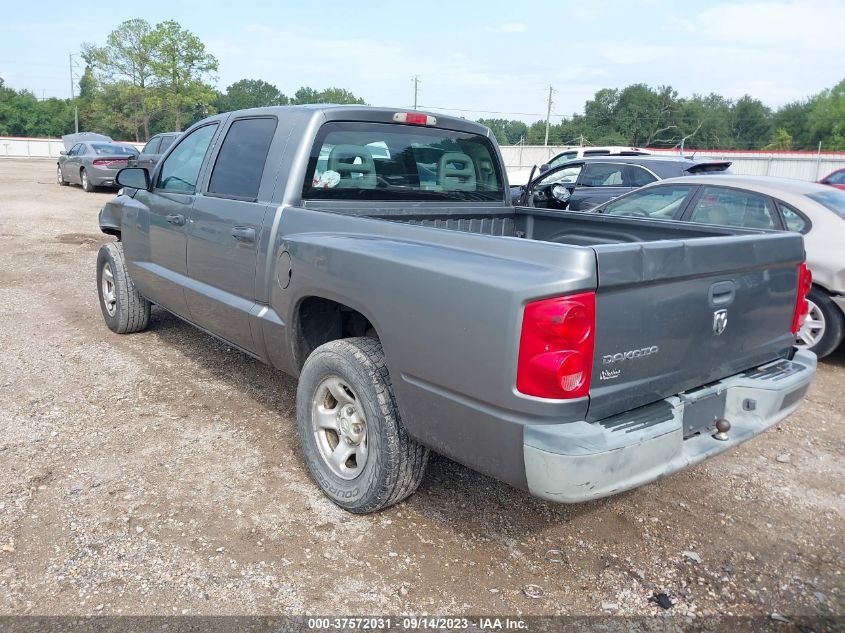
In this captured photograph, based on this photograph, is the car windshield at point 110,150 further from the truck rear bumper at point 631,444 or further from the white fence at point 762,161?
the truck rear bumper at point 631,444

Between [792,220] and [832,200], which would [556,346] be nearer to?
[792,220]

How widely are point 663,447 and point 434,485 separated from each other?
A: 142cm

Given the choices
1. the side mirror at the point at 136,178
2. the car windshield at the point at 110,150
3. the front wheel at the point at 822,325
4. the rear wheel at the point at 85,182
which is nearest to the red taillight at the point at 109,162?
the car windshield at the point at 110,150

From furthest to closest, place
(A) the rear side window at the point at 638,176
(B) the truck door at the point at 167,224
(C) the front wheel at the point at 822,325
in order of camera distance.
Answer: (A) the rear side window at the point at 638,176 → (C) the front wheel at the point at 822,325 → (B) the truck door at the point at 167,224

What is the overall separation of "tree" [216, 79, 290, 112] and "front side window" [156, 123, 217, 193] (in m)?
99.2

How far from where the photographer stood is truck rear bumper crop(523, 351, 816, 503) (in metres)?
2.35

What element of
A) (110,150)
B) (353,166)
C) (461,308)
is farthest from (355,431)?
(110,150)

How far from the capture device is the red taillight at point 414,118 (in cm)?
412

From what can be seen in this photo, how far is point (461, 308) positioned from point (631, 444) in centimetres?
77

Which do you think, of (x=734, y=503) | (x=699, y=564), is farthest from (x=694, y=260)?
(x=734, y=503)

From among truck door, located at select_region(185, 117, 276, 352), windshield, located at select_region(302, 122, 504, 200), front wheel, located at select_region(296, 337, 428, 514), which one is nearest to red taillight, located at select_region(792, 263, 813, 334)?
front wheel, located at select_region(296, 337, 428, 514)

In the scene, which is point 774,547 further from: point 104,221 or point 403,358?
point 104,221

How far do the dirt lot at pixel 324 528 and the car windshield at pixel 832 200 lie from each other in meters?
1.98

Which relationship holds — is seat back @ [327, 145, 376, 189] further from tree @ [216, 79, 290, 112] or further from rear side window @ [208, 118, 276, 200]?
tree @ [216, 79, 290, 112]
